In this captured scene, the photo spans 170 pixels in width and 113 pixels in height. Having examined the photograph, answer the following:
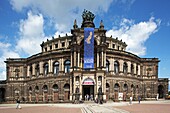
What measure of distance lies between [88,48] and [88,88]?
11.4m

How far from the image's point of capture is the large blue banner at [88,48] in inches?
2379

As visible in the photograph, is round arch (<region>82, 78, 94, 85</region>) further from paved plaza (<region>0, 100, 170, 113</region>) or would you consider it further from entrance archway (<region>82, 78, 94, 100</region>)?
paved plaza (<region>0, 100, 170, 113</region>)

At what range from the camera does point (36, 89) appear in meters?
70.6

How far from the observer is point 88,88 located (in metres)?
62.3

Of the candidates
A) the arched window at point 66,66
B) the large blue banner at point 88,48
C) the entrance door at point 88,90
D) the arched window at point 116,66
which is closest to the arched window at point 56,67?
the arched window at point 66,66

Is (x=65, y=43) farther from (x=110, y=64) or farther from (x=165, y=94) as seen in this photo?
(x=165, y=94)

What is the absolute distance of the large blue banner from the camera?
6044 centimetres

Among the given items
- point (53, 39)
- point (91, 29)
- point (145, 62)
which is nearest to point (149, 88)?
point (145, 62)

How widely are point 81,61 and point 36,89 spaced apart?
18.7 m

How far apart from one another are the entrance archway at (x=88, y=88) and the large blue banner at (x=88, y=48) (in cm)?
382

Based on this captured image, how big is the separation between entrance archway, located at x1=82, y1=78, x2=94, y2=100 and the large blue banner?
3821mm

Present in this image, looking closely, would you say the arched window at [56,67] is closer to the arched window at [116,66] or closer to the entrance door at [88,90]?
the entrance door at [88,90]

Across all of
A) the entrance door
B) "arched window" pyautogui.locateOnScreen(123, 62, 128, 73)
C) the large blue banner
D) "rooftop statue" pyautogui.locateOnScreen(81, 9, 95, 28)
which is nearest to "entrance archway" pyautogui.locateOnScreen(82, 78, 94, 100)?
the entrance door

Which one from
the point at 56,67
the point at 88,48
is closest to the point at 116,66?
the point at 88,48
